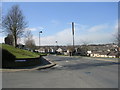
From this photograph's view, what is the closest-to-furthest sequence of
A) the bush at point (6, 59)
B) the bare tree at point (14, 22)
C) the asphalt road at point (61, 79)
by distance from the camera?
1. the asphalt road at point (61, 79)
2. the bush at point (6, 59)
3. the bare tree at point (14, 22)

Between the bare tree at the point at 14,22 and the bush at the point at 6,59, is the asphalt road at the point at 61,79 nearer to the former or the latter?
the bush at the point at 6,59

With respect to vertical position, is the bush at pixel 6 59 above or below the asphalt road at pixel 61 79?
above

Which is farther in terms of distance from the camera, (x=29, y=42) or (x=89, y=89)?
(x=29, y=42)

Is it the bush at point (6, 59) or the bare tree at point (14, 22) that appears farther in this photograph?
the bare tree at point (14, 22)

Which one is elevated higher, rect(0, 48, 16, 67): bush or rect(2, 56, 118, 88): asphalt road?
rect(0, 48, 16, 67): bush

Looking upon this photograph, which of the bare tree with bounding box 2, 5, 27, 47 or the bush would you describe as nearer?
the bush

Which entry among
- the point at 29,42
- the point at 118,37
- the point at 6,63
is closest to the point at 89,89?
the point at 6,63

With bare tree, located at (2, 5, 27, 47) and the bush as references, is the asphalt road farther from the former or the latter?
bare tree, located at (2, 5, 27, 47)

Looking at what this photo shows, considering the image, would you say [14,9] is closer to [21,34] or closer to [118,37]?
[21,34]

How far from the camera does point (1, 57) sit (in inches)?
851

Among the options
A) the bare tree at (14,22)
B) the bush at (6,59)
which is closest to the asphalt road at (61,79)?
the bush at (6,59)

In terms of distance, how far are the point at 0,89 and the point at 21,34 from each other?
36937 millimetres

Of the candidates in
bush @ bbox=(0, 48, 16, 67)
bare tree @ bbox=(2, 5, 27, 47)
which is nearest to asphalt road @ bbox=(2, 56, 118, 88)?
bush @ bbox=(0, 48, 16, 67)

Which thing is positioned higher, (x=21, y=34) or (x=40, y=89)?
(x=21, y=34)
